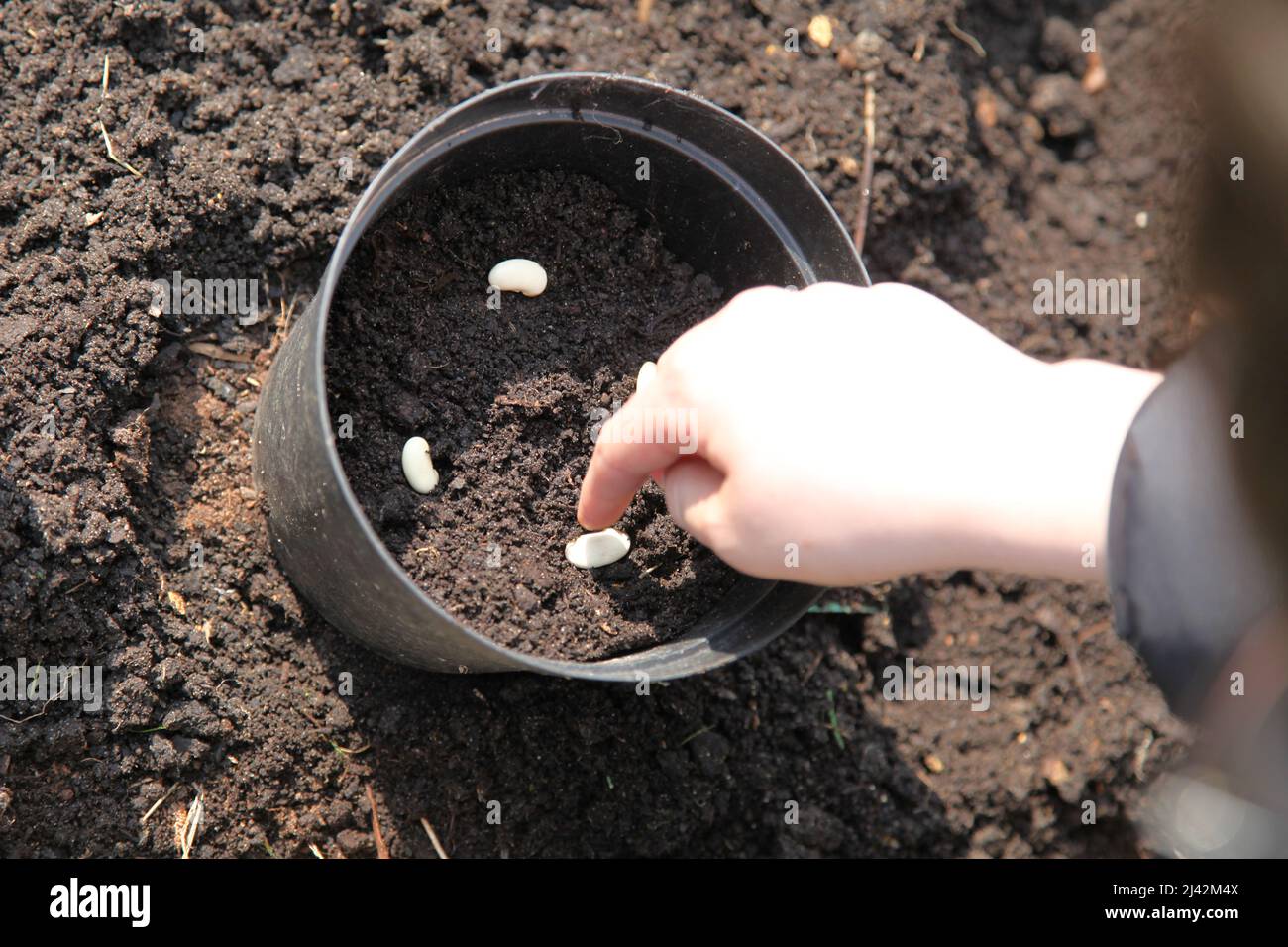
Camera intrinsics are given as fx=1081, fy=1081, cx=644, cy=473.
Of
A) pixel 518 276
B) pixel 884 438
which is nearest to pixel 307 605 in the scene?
pixel 518 276

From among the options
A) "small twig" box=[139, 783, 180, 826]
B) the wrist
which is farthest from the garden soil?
the wrist

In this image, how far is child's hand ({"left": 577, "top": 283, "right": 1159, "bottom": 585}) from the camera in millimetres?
1057

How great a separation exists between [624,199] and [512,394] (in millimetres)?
320

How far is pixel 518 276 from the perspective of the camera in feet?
4.57

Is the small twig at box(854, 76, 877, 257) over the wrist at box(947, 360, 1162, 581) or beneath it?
Answer: over

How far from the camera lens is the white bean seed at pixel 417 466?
4.30 feet

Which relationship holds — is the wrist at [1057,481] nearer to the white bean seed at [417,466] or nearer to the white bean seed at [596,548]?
the white bean seed at [596,548]

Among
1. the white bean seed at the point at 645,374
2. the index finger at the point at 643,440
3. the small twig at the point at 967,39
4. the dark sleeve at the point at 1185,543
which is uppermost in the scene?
the small twig at the point at 967,39

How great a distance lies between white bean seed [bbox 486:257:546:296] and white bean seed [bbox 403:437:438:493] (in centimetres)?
24

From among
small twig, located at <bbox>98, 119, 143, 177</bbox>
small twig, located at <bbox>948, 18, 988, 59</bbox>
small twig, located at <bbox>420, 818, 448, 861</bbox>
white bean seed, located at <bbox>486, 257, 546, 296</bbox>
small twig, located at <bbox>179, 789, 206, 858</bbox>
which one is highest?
small twig, located at <bbox>948, 18, 988, 59</bbox>

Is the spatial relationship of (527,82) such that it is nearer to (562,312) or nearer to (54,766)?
(562,312)

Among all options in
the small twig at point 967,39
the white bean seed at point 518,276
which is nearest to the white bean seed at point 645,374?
the white bean seed at point 518,276

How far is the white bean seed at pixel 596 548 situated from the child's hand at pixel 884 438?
218 millimetres

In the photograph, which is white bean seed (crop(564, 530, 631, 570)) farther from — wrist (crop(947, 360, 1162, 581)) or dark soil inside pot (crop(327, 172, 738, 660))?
wrist (crop(947, 360, 1162, 581))
